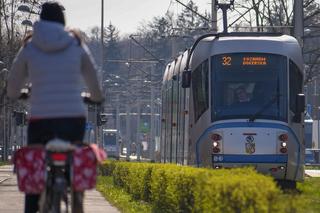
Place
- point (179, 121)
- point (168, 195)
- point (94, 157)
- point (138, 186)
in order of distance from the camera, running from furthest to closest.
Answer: point (179, 121) < point (138, 186) < point (168, 195) < point (94, 157)

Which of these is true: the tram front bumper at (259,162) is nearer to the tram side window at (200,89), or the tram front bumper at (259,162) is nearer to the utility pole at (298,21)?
the tram side window at (200,89)

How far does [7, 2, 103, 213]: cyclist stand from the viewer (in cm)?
838

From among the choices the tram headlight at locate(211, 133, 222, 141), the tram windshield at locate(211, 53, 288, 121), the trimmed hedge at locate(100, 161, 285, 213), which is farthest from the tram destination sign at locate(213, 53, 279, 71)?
the trimmed hedge at locate(100, 161, 285, 213)

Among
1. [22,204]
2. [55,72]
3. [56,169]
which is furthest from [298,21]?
[56,169]

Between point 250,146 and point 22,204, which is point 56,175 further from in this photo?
point 250,146

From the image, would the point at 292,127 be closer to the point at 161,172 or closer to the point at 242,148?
the point at 242,148

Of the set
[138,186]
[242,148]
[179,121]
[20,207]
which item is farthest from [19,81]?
[179,121]

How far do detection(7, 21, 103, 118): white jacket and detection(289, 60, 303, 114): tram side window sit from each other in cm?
1660

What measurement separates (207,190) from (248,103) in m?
13.5

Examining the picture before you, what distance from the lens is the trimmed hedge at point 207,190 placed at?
9930 millimetres

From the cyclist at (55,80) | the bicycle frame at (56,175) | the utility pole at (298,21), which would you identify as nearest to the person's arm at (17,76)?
the cyclist at (55,80)

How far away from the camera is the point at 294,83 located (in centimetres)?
2508

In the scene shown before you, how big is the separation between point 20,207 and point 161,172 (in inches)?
126

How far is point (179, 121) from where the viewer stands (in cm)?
2958
